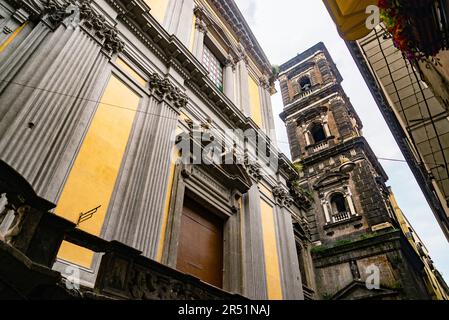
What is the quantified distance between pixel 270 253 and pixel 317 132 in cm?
1552

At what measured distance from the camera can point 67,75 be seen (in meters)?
4.58

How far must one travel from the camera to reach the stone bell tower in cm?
1418

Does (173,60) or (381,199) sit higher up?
(381,199)

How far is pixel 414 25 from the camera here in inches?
181

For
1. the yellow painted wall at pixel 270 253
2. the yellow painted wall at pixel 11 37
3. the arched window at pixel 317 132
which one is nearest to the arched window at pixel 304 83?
the arched window at pixel 317 132

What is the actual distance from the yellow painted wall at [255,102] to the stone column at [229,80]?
1337 millimetres

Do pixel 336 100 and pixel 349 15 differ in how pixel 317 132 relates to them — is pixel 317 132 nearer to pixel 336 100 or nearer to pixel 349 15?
pixel 336 100

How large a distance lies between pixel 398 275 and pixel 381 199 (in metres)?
4.11

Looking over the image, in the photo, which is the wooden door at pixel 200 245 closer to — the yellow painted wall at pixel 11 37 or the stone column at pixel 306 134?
Result: the yellow painted wall at pixel 11 37

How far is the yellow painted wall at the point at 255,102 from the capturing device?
1143 centimetres

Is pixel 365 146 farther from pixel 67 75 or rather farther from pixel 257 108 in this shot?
pixel 67 75

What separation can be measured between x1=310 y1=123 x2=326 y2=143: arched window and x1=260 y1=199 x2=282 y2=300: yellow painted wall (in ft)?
44.3

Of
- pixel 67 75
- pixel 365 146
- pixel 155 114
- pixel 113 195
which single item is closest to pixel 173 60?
pixel 155 114

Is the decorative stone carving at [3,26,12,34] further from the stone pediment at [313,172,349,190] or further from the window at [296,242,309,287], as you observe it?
the stone pediment at [313,172,349,190]
